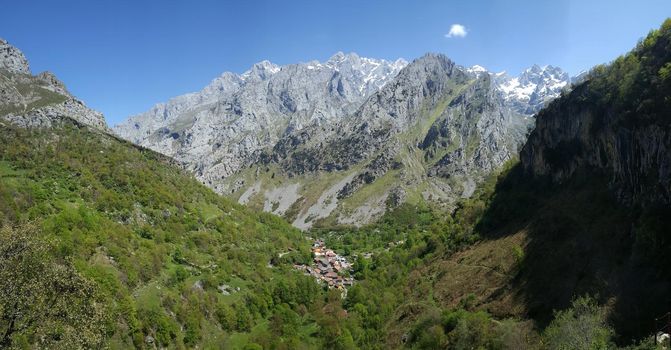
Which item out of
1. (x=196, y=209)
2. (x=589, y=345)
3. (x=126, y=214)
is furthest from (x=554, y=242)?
(x=196, y=209)

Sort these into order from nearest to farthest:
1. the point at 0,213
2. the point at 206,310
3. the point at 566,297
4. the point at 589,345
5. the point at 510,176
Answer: the point at 589,345 → the point at 566,297 → the point at 0,213 → the point at 206,310 → the point at 510,176

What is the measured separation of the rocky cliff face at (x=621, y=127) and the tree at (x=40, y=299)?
79.0 m

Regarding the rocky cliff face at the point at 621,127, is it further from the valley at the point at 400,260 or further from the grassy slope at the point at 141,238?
the grassy slope at the point at 141,238

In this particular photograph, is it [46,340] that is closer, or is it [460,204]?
[46,340]

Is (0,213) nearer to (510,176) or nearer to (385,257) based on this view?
(385,257)

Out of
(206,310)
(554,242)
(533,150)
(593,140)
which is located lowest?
(554,242)

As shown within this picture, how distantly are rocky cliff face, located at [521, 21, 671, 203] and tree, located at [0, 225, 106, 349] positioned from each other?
79.0 meters

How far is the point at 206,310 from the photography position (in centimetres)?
9588

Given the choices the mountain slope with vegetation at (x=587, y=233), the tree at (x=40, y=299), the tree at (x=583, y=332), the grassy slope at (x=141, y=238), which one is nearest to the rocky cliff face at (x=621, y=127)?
the mountain slope with vegetation at (x=587, y=233)

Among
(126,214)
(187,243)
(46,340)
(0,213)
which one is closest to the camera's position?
(46,340)

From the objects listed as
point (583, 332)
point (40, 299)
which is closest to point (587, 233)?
point (583, 332)

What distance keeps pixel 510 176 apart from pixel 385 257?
61.8m

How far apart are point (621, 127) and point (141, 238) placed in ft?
393

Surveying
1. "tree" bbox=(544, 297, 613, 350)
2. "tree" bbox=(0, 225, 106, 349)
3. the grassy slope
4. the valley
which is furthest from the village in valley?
"tree" bbox=(0, 225, 106, 349)
